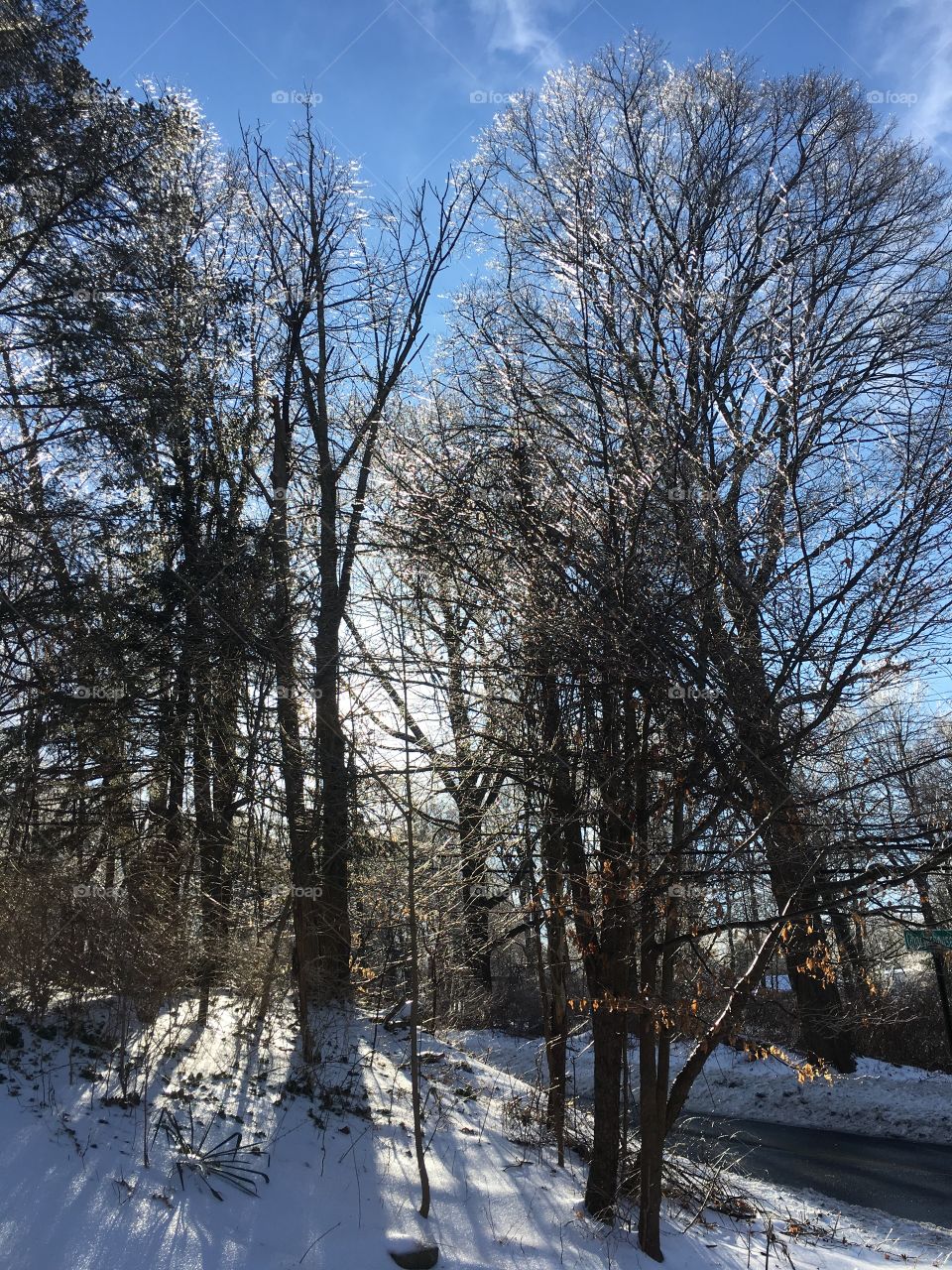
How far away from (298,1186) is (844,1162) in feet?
31.8

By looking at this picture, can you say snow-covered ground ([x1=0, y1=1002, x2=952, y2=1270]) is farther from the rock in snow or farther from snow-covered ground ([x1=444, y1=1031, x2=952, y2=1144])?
snow-covered ground ([x1=444, y1=1031, x2=952, y2=1144])

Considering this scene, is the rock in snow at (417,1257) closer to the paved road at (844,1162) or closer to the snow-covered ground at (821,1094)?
the paved road at (844,1162)

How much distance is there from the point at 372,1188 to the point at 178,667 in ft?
22.2

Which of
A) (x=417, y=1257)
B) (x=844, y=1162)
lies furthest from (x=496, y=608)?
(x=844, y=1162)

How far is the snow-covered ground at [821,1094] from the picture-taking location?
15.9 m

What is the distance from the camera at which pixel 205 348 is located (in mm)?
13539

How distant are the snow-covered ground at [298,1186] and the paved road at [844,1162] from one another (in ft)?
3.90

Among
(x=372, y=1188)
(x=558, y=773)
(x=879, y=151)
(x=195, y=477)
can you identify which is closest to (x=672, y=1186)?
(x=372, y=1188)

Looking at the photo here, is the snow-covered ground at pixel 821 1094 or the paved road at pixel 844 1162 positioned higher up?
the snow-covered ground at pixel 821 1094

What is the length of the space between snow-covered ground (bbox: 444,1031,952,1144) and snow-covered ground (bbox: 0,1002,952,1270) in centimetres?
593

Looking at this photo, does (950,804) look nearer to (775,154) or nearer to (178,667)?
(178,667)

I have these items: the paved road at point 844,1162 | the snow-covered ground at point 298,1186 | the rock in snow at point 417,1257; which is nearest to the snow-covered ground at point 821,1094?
the paved road at point 844,1162

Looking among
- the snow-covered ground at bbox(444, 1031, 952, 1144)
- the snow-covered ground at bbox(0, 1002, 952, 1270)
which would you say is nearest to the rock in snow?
the snow-covered ground at bbox(0, 1002, 952, 1270)

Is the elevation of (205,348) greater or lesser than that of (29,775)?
greater
